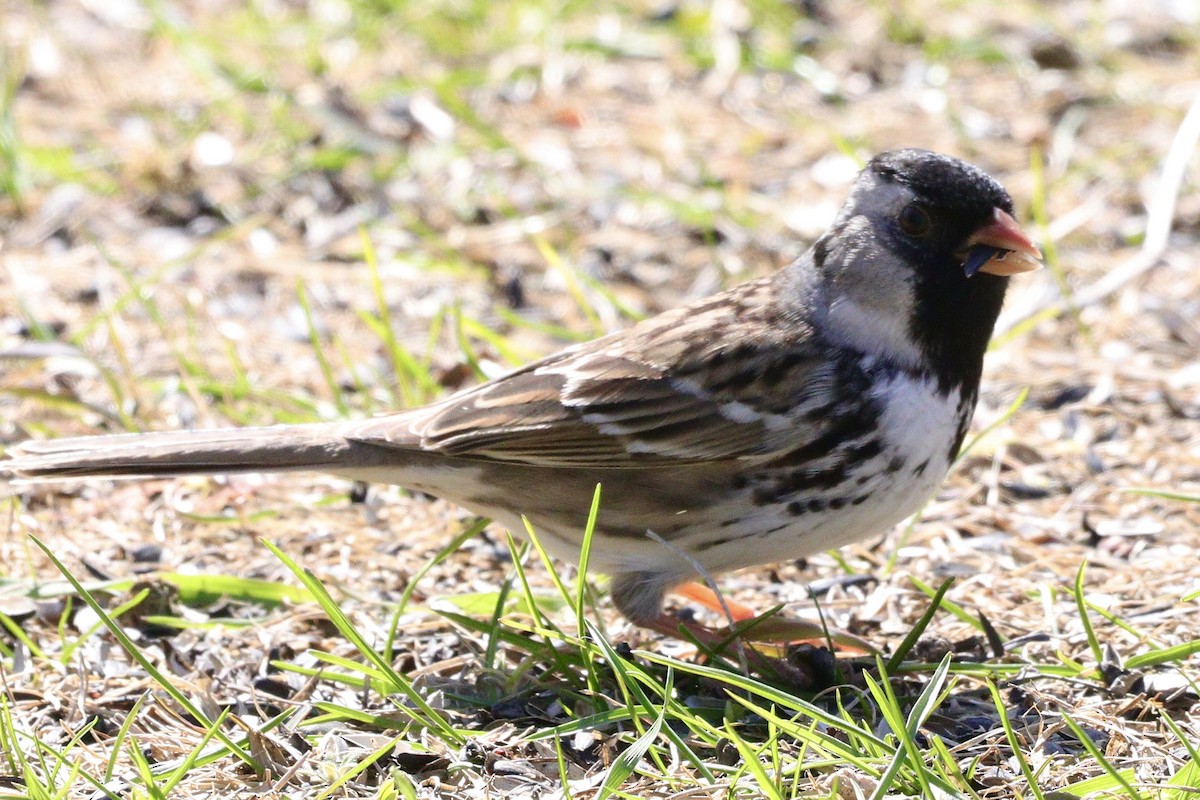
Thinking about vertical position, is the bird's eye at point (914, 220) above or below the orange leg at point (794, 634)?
above

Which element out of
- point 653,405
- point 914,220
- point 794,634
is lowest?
point 794,634

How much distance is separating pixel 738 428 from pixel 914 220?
666 millimetres

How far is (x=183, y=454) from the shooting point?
3852mm

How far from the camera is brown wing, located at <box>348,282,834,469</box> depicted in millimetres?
3787

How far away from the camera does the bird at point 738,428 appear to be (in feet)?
12.1

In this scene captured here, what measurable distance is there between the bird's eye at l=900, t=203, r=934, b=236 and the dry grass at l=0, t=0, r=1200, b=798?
893 millimetres

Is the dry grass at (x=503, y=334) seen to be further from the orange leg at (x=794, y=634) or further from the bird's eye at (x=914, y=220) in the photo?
the bird's eye at (x=914, y=220)

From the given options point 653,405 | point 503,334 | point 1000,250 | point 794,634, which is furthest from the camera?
point 503,334

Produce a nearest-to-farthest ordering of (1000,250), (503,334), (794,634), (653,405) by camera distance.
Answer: (794,634) < (1000,250) < (653,405) < (503,334)

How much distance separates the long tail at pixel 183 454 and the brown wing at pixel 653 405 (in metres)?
0.11

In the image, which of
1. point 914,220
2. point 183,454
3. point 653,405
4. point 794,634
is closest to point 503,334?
point 653,405

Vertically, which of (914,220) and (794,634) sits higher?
(914,220)

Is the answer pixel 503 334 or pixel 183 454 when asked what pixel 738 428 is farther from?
pixel 503 334

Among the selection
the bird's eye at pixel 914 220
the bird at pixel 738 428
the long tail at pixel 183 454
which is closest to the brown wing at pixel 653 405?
the bird at pixel 738 428
